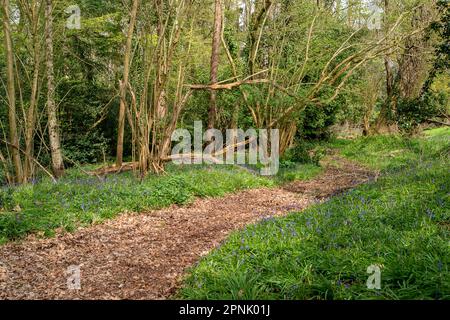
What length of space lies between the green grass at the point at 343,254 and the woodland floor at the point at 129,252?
25.2 inches

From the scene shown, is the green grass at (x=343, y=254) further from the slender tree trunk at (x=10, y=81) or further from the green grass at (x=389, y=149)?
the green grass at (x=389, y=149)

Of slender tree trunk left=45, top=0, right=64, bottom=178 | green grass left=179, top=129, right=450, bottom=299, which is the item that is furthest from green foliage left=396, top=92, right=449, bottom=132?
slender tree trunk left=45, top=0, right=64, bottom=178

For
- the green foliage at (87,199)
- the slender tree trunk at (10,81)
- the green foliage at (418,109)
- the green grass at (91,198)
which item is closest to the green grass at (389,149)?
the green foliage at (418,109)

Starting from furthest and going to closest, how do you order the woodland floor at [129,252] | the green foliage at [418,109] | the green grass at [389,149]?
the green grass at [389,149] < the green foliage at [418,109] < the woodland floor at [129,252]

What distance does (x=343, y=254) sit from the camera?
3951 millimetres

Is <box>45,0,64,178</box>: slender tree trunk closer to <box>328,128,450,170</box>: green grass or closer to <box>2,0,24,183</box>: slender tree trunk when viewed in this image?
<box>2,0,24,183</box>: slender tree trunk

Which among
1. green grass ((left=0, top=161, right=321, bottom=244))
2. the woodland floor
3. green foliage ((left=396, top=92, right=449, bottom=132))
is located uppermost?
green foliage ((left=396, top=92, right=449, bottom=132))

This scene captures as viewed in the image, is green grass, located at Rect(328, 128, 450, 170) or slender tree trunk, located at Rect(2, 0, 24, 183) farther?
green grass, located at Rect(328, 128, 450, 170)

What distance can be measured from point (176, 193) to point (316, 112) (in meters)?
12.3

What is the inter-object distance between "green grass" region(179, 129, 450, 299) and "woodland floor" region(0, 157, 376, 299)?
64 cm

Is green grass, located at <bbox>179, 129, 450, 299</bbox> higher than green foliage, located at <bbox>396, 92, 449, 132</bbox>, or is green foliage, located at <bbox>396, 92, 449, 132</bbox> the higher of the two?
green foliage, located at <bbox>396, 92, 449, 132</bbox>

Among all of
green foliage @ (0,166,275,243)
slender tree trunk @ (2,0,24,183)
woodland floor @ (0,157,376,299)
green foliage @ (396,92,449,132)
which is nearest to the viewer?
woodland floor @ (0,157,376,299)

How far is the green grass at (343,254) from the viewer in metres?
3.32

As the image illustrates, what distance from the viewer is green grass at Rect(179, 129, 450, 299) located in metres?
3.32
